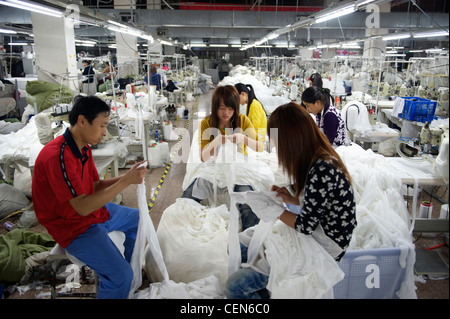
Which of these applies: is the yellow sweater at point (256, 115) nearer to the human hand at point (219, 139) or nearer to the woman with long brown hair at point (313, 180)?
the human hand at point (219, 139)

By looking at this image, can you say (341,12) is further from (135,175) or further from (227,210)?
(135,175)

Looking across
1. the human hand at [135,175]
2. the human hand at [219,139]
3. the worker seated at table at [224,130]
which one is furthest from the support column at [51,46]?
the human hand at [135,175]

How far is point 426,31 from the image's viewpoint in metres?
5.39

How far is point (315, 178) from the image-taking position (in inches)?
67.9

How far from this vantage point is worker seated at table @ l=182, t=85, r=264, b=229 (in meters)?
3.31

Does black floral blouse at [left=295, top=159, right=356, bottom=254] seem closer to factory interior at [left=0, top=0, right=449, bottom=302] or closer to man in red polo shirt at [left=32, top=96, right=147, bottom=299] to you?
factory interior at [left=0, top=0, right=449, bottom=302]

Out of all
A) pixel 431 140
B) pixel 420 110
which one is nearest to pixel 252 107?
pixel 431 140

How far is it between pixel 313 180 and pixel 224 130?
192 cm

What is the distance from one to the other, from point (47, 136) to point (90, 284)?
176cm

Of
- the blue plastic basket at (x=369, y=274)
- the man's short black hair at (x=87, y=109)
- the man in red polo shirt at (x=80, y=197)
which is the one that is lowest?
the blue plastic basket at (x=369, y=274)

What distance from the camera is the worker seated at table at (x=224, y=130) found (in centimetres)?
331

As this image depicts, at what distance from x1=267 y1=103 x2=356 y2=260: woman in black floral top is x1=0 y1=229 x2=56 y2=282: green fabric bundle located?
7.75ft

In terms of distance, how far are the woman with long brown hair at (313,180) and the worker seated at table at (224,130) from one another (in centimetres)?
141
